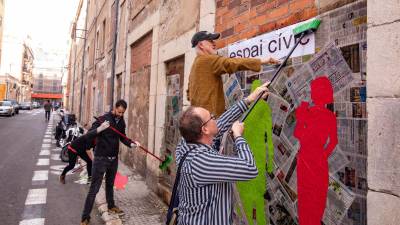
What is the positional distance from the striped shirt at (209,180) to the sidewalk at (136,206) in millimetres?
3146

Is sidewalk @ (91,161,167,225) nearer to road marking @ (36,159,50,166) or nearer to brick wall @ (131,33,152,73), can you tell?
brick wall @ (131,33,152,73)

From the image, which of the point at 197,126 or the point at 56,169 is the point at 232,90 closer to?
the point at 197,126

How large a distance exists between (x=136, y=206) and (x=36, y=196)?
1942 mm

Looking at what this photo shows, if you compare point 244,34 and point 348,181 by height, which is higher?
point 244,34

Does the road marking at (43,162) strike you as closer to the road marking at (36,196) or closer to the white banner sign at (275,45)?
the road marking at (36,196)

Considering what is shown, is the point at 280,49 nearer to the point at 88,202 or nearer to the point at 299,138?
A: the point at 299,138

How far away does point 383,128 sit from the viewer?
212 cm

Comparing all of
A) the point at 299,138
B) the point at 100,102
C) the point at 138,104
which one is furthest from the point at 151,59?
the point at 100,102

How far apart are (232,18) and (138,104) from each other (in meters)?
4.91

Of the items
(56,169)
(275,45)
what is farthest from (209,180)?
(56,169)

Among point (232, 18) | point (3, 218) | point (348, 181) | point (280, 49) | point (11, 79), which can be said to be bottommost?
point (3, 218)

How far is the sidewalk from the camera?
498 centimetres

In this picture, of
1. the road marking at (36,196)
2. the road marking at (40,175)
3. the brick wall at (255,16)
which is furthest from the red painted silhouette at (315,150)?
the road marking at (40,175)

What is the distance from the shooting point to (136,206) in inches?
226
